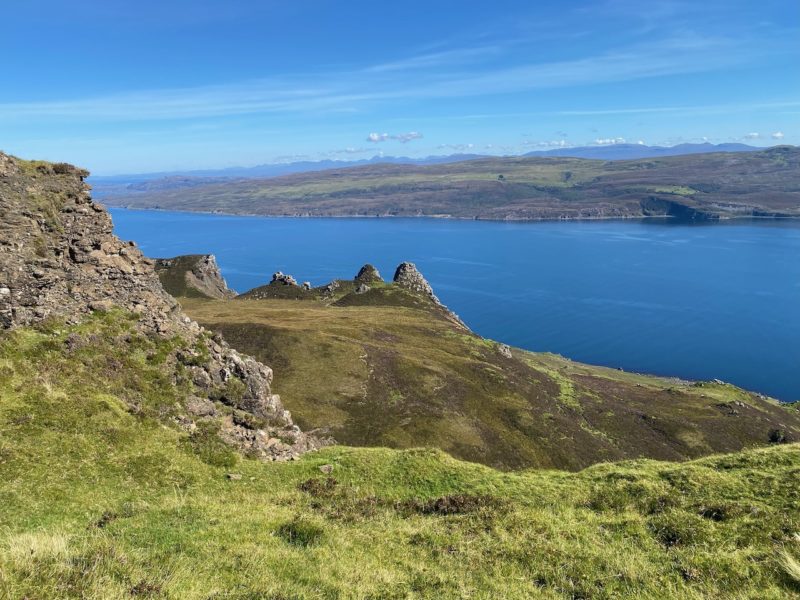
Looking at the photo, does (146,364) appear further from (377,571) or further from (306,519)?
(377,571)

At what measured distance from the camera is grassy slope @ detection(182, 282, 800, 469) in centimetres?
6059

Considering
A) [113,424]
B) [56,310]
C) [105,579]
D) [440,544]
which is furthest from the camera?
[56,310]

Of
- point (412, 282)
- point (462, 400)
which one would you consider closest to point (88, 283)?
point (462, 400)

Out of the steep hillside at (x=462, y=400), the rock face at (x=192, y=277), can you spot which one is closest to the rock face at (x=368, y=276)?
the steep hillside at (x=462, y=400)

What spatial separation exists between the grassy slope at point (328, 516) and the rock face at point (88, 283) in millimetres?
3059

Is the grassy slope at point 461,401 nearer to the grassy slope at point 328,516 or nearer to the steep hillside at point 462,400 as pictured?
the steep hillside at point 462,400

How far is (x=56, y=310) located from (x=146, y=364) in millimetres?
6540

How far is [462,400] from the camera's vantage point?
70.3m

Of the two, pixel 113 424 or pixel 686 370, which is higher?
pixel 113 424

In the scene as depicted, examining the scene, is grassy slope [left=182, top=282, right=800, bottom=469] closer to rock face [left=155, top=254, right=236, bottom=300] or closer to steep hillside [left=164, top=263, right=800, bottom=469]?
steep hillside [left=164, top=263, right=800, bottom=469]

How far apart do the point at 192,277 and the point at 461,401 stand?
108 m

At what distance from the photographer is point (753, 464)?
23594 mm

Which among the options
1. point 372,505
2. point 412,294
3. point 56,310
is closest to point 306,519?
point 372,505

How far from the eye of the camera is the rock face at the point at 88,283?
1249 inches
